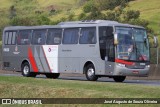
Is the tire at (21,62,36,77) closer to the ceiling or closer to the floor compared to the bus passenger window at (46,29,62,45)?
closer to the floor

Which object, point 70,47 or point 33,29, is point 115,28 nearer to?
point 70,47

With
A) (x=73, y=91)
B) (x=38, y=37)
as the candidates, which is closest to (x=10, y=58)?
(x=38, y=37)

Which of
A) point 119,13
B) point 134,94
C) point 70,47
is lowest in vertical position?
point 134,94

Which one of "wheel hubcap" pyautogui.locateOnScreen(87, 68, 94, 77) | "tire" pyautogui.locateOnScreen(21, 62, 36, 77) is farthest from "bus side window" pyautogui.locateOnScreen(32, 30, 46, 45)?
"wheel hubcap" pyautogui.locateOnScreen(87, 68, 94, 77)

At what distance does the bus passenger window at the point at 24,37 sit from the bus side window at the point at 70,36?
346 centimetres

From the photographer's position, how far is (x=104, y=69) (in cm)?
2758

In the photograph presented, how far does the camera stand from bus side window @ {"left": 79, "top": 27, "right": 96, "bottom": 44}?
28.3 meters

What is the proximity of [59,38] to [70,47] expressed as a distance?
3.81 ft

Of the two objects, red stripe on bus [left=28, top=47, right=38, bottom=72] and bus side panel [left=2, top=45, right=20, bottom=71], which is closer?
red stripe on bus [left=28, top=47, right=38, bottom=72]

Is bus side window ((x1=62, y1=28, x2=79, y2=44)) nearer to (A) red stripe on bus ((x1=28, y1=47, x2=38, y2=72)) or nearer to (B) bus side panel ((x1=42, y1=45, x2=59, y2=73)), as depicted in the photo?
(B) bus side panel ((x1=42, y1=45, x2=59, y2=73))

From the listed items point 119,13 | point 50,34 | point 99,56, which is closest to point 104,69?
point 99,56

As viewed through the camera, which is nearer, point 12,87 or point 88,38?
point 12,87

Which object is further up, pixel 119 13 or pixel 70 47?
pixel 119 13

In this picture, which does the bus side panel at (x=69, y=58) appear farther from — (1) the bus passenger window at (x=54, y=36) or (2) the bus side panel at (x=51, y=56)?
(1) the bus passenger window at (x=54, y=36)
